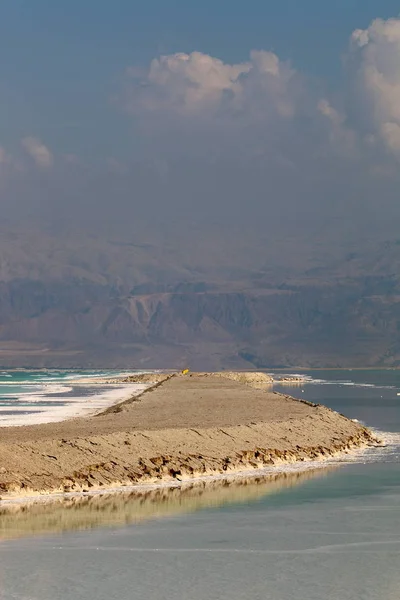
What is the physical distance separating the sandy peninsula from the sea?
5.19 feet

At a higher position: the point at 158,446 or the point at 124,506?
the point at 158,446

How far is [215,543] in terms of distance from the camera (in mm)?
22156

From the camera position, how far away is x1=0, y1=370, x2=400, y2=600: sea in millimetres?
17844

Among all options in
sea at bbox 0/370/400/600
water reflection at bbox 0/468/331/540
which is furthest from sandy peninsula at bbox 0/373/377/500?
sea at bbox 0/370/400/600

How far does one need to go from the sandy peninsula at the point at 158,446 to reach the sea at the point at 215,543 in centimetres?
158

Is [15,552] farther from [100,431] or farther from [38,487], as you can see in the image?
[100,431]

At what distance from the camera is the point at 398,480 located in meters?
32.8

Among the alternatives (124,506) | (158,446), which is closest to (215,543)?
(124,506)

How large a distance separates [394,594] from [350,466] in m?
20.1

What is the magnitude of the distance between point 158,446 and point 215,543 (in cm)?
1201

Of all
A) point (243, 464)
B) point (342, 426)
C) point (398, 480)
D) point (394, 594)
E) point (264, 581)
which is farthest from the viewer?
point (342, 426)

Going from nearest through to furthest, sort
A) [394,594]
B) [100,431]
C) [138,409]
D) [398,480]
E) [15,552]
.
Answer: [394,594] → [15,552] → [398,480] → [100,431] → [138,409]

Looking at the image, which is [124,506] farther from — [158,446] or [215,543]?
[158,446]

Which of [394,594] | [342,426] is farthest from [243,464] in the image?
[394,594]
